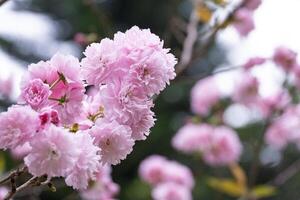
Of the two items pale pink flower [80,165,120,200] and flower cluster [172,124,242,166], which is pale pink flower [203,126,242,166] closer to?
flower cluster [172,124,242,166]

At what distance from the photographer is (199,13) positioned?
234 cm

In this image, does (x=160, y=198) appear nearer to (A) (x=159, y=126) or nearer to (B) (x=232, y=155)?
(B) (x=232, y=155)

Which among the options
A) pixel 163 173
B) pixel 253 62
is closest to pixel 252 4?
pixel 253 62

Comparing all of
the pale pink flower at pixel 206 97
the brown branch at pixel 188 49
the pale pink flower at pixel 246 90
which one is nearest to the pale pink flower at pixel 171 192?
the pale pink flower at pixel 246 90

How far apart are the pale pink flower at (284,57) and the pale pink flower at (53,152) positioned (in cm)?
203

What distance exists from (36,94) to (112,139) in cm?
14

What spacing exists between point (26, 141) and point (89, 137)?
0.09 m

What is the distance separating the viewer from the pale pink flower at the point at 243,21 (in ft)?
7.66

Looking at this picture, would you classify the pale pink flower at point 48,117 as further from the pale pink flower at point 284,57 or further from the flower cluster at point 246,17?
the pale pink flower at point 284,57

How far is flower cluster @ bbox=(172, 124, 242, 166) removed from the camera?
3.27 metres

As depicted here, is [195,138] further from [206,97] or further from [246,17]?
[246,17]

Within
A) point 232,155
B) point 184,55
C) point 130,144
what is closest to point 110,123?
point 130,144

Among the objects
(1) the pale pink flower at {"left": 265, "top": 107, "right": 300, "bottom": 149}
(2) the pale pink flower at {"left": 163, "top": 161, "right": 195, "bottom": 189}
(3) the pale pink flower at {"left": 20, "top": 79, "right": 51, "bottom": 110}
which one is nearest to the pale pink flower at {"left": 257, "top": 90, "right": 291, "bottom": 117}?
(1) the pale pink flower at {"left": 265, "top": 107, "right": 300, "bottom": 149}

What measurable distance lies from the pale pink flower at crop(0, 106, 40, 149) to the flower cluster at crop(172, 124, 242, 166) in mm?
2412
